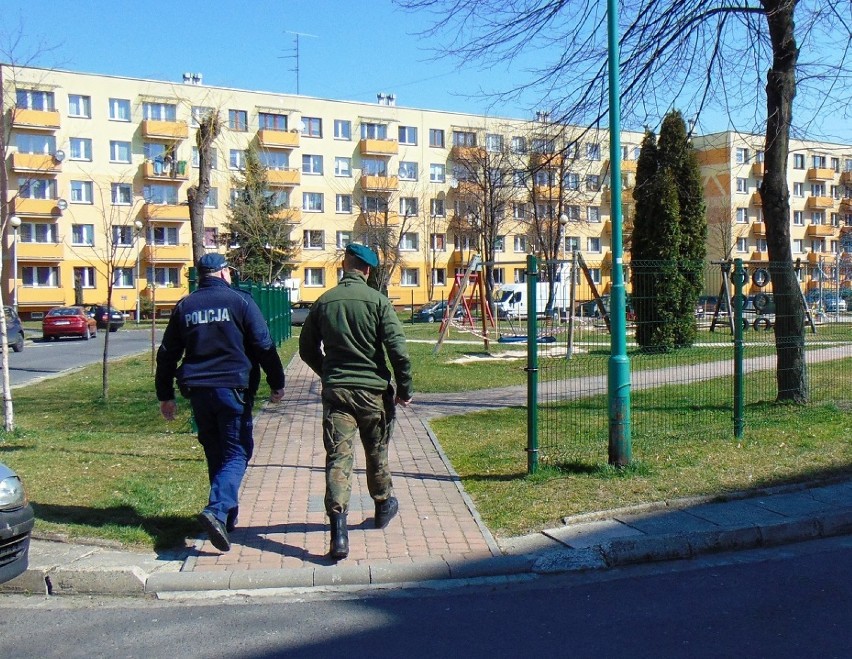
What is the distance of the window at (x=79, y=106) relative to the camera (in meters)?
51.4

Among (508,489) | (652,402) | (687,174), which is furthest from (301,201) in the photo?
(508,489)

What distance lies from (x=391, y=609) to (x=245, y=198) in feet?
110

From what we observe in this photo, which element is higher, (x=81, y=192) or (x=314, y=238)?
(x=81, y=192)

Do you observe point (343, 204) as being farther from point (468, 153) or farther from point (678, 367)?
point (678, 367)

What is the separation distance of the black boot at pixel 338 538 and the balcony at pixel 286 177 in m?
50.0

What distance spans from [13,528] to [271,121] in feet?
178

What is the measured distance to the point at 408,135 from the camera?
60.4m

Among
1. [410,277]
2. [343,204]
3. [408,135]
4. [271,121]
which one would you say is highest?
[271,121]

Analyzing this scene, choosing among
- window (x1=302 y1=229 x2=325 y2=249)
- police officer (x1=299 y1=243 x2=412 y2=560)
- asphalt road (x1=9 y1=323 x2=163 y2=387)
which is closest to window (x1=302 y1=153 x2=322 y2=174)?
window (x1=302 y1=229 x2=325 y2=249)

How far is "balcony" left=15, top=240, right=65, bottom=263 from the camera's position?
51219 millimetres

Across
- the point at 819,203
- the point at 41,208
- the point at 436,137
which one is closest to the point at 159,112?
the point at 41,208

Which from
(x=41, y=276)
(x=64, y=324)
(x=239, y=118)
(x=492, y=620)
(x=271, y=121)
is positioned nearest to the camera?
(x=492, y=620)

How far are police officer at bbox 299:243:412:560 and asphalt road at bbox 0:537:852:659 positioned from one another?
0.72 m

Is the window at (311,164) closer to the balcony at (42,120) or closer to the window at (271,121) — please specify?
the window at (271,121)
